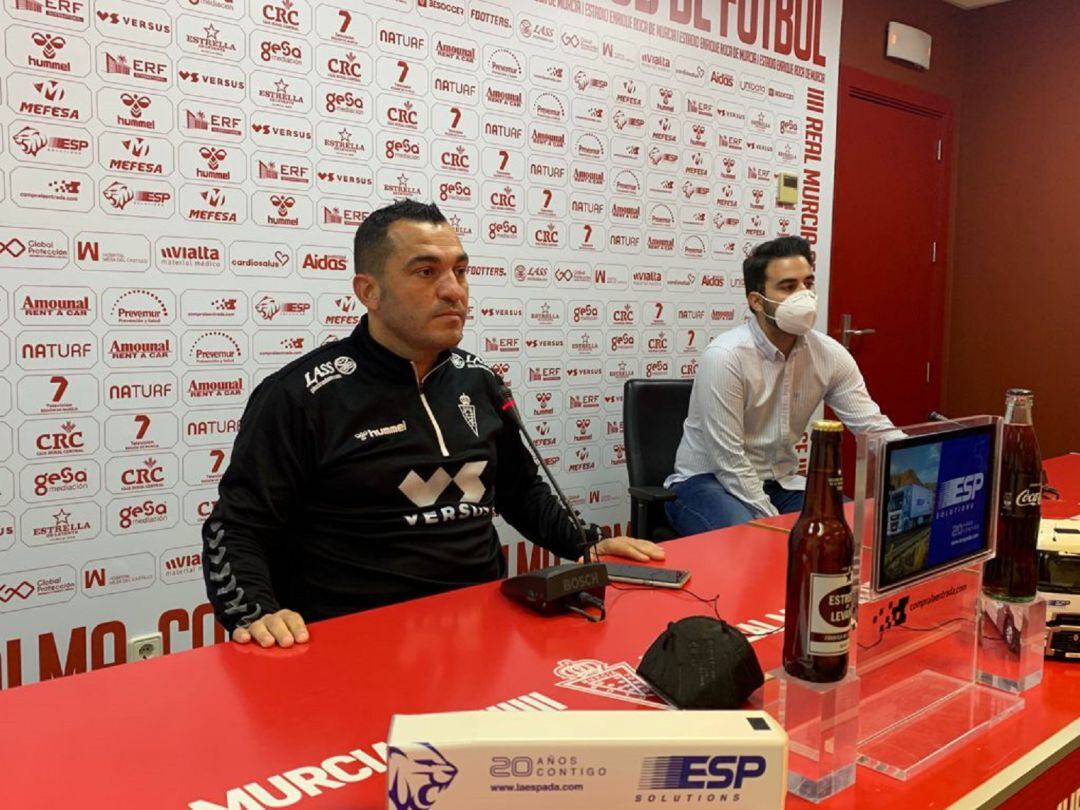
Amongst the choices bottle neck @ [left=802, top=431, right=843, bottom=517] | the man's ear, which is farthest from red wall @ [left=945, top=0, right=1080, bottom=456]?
bottle neck @ [left=802, top=431, right=843, bottom=517]

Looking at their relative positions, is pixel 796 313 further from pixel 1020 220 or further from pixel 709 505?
pixel 1020 220

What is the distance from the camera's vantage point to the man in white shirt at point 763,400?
9.20ft

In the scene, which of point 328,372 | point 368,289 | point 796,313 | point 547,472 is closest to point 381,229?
point 368,289

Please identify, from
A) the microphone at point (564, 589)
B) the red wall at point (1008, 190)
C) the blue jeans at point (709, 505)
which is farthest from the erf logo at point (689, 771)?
the red wall at point (1008, 190)

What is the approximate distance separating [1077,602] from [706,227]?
2780 mm

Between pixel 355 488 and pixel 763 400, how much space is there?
1.64 m

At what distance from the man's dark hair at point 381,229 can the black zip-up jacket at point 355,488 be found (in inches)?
5.4

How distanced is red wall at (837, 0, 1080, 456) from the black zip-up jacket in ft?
11.0

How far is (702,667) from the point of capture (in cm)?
Answer: 103

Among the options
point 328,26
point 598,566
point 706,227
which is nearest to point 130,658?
point 598,566

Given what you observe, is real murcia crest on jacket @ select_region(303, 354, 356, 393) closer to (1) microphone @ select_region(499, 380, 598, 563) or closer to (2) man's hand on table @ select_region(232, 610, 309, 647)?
(1) microphone @ select_region(499, 380, 598, 563)

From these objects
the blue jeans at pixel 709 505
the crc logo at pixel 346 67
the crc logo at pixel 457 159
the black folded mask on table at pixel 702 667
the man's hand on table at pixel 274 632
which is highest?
the crc logo at pixel 346 67

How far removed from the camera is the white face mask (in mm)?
2889

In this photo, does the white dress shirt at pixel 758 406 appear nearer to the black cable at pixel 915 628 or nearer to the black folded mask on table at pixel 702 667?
the black cable at pixel 915 628
